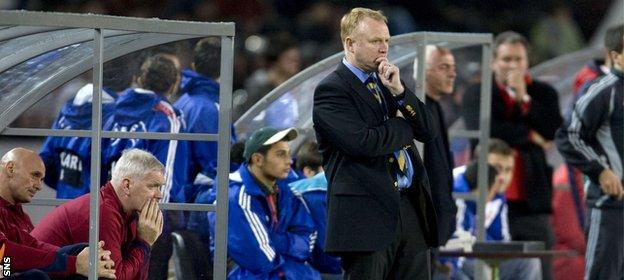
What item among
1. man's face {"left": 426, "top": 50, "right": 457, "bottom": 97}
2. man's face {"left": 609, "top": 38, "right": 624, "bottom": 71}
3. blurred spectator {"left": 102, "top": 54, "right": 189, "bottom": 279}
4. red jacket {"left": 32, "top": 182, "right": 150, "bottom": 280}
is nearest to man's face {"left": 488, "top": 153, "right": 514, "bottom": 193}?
man's face {"left": 426, "top": 50, "right": 457, "bottom": 97}

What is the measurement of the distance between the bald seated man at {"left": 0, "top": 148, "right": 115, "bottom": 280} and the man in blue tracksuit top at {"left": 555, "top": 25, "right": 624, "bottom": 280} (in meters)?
3.42

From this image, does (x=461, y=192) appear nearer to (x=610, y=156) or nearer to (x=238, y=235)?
(x=610, y=156)

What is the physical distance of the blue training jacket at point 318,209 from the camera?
875 centimetres

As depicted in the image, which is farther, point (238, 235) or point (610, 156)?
point (610, 156)

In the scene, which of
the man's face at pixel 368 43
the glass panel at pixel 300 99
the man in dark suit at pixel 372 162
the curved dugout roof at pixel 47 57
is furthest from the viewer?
the glass panel at pixel 300 99

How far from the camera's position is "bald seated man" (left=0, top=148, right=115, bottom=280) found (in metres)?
6.99

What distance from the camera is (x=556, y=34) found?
19.3 m

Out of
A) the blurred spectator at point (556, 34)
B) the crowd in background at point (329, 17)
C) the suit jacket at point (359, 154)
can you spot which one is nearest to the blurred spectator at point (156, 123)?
the suit jacket at point (359, 154)

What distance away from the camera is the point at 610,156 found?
9.45 m

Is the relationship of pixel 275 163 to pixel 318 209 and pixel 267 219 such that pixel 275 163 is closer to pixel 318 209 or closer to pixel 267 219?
pixel 267 219

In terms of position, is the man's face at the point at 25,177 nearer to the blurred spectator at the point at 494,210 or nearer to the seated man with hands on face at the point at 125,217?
the seated man with hands on face at the point at 125,217

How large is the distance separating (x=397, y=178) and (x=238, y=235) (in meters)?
1.35

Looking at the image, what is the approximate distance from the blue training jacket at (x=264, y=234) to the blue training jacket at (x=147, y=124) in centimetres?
39

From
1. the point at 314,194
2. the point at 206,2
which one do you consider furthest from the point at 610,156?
the point at 206,2
